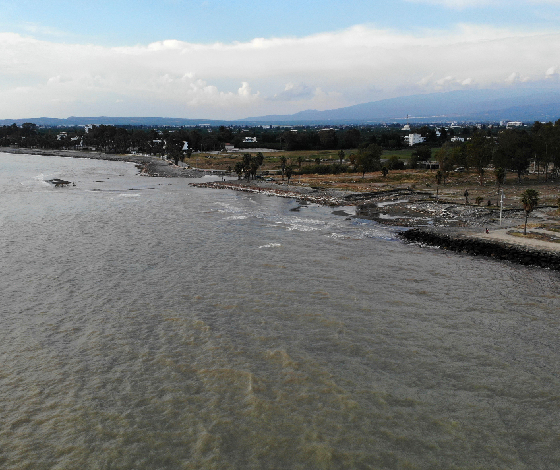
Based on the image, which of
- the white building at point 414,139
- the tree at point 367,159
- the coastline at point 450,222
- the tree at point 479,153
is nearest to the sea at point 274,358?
the coastline at point 450,222

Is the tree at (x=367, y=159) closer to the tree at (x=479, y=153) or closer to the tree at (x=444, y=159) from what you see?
the tree at (x=444, y=159)

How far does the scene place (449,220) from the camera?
5509 cm

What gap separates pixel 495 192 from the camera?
74000 millimetres

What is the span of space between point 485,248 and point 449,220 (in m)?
13.3

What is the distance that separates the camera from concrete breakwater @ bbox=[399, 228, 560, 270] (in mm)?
38375

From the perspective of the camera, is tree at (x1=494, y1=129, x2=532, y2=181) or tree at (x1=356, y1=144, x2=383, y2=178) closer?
tree at (x1=494, y1=129, x2=532, y2=181)

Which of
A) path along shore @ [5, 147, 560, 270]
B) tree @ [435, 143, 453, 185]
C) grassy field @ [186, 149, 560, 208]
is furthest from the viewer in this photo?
tree @ [435, 143, 453, 185]

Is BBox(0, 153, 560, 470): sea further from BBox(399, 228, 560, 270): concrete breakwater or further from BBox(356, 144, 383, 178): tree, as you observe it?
BBox(356, 144, 383, 178): tree

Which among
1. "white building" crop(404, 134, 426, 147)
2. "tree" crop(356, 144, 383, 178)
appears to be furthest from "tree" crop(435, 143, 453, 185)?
"white building" crop(404, 134, 426, 147)

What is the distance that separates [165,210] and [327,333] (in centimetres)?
4556

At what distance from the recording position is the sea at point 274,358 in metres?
17.5

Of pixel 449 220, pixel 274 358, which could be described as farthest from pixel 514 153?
pixel 274 358

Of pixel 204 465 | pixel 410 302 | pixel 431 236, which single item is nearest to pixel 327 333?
pixel 410 302

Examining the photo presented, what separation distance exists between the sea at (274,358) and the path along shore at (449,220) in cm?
292
